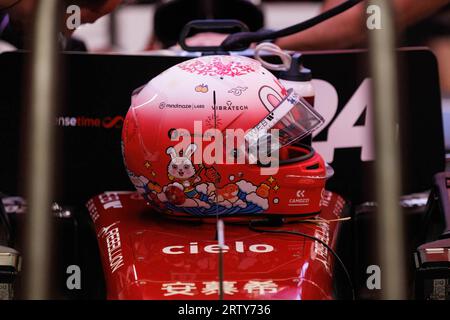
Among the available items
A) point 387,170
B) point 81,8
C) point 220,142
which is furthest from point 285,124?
point 81,8

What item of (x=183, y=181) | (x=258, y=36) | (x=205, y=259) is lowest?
(x=205, y=259)

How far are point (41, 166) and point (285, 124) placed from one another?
0.38m

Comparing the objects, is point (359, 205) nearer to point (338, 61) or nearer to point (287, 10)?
point (338, 61)

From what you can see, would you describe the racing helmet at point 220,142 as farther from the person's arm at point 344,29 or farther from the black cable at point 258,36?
the person's arm at point 344,29

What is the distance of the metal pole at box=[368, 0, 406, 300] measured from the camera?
133cm

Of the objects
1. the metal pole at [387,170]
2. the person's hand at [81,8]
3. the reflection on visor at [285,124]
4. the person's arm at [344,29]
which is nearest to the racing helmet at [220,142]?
the reflection on visor at [285,124]

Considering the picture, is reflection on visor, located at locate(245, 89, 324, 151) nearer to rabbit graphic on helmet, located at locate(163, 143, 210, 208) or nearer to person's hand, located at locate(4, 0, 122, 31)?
rabbit graphic on helmet, located at locate(163, 143, 210, 208)

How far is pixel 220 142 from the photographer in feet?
5.08

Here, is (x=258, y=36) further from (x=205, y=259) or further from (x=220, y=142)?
(x=205, y=259)

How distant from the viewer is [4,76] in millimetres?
2018

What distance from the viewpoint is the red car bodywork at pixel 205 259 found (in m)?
1.40

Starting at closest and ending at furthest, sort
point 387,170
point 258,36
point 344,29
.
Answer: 1. point 387,170
2. point 258,36
3. point 344,29
